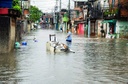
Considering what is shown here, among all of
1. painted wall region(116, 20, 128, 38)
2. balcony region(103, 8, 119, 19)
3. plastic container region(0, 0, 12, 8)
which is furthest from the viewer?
painted wall region(116, 20, 128, 38)

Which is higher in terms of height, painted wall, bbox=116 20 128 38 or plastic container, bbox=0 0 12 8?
plastic container, bbox=0 0 12 8

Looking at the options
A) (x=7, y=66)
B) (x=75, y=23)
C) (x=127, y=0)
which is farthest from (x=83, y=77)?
(x=75, y=23)

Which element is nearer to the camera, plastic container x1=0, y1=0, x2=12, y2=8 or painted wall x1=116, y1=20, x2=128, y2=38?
plastic container x1=0, y1=0, x2=12, y2=8

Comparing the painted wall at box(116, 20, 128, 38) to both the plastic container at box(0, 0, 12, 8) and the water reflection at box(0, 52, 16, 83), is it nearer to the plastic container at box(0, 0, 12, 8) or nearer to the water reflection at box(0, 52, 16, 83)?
the plastic container at box(0, 0, 12, 8)

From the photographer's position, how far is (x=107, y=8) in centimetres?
6006

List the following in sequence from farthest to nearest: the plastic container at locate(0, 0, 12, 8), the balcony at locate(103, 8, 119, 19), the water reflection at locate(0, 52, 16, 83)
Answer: the balcony at locate(103, 8, 119, 19) → the plastic container at locate(0, 0, 12, 8) → the water reflection at locate(0, 52, 16, 83)

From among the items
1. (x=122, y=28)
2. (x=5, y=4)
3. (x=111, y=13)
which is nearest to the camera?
(x=5, y=4)

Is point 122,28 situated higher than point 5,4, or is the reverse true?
point 5,4

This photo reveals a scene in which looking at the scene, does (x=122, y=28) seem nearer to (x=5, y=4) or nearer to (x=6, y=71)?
(x=5, y=4)

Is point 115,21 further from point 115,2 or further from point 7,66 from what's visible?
point 7,66

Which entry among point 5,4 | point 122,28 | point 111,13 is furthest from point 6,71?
point 111,13

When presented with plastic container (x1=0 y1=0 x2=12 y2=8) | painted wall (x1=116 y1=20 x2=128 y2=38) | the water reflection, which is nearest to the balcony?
painted wall (x1=116 y1=20 x2=128 y2=38)

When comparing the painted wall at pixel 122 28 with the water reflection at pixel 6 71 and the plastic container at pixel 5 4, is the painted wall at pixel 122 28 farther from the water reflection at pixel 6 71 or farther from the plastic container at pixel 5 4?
the water reflection at pixel 6 71

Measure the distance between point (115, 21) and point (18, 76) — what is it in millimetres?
44123
